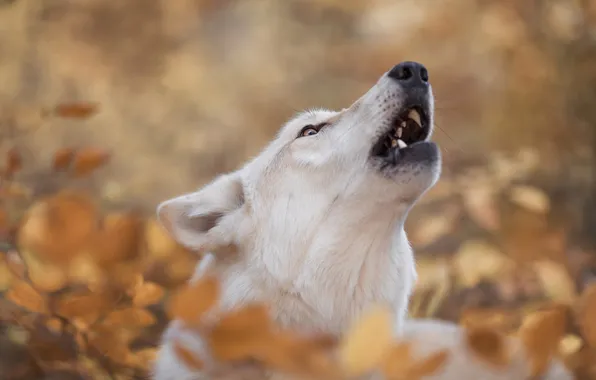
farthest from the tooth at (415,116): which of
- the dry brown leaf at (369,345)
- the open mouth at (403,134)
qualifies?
the dry brown leaf at (369,345)

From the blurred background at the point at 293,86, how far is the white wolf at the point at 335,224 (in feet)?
5.11

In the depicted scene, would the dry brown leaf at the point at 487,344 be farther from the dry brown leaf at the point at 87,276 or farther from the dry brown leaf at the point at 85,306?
the dry brown leaf at the point at 87,276

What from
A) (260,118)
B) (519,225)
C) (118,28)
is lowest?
(519,225)

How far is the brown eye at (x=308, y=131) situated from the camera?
2.27 m

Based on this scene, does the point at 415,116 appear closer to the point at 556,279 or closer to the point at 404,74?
the point at 404,74

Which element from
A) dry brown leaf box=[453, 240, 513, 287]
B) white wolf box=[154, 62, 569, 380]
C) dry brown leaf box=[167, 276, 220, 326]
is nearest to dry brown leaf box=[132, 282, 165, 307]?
white wolf box=[154, 62, 569, 380]

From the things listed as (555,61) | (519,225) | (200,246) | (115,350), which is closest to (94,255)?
(115,350)

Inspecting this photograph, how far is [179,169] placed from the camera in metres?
4.34

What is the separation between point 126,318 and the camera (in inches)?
71.1

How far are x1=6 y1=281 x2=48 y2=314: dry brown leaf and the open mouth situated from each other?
42.0 inches

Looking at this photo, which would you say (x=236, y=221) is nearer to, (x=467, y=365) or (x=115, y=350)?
(x=115, y=350)

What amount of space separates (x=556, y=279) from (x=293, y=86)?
226 cm

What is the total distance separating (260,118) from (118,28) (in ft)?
3.63

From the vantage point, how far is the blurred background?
3.92 meters
